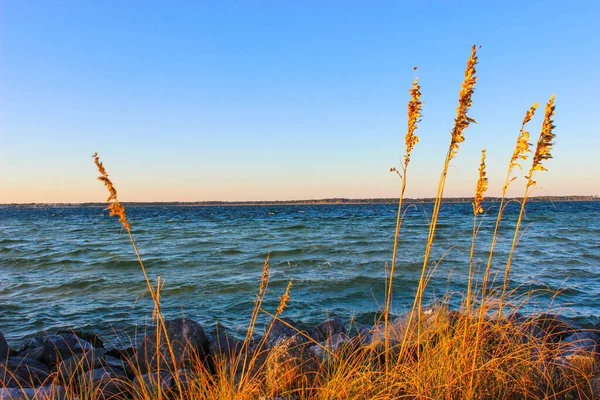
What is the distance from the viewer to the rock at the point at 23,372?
3.82 metres

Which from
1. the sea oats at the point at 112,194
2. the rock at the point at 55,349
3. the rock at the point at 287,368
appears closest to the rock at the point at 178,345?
the rock at the point at 55,349

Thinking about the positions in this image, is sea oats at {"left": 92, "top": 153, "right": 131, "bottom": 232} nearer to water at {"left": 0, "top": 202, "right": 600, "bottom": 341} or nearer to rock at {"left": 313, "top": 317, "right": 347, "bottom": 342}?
water at {"left": 0, "top": 202, "right": 600, "bottom": 341}

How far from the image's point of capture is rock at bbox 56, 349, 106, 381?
4.03m

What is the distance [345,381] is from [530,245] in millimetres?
16366

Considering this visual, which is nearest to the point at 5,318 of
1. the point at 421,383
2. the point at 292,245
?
the point at 421,383

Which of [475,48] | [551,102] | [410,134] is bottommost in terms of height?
[410,134]

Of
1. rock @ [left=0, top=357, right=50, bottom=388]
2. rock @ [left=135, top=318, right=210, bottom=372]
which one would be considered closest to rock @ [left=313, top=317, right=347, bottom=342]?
rock @ [left=135, top=318, right=210, bottom=372]

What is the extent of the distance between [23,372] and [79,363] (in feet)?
2.12

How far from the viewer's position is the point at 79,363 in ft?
12.8

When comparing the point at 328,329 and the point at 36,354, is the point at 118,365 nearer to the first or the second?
the point at 36,354

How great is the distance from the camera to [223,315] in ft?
25.1

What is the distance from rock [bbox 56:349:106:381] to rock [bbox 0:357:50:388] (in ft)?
0.46

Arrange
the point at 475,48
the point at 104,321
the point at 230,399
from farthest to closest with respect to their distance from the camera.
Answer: the point at 104,321, the point at 230,399, the point at 475,48

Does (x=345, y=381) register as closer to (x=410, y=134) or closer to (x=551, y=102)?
(x=410, y=134)
